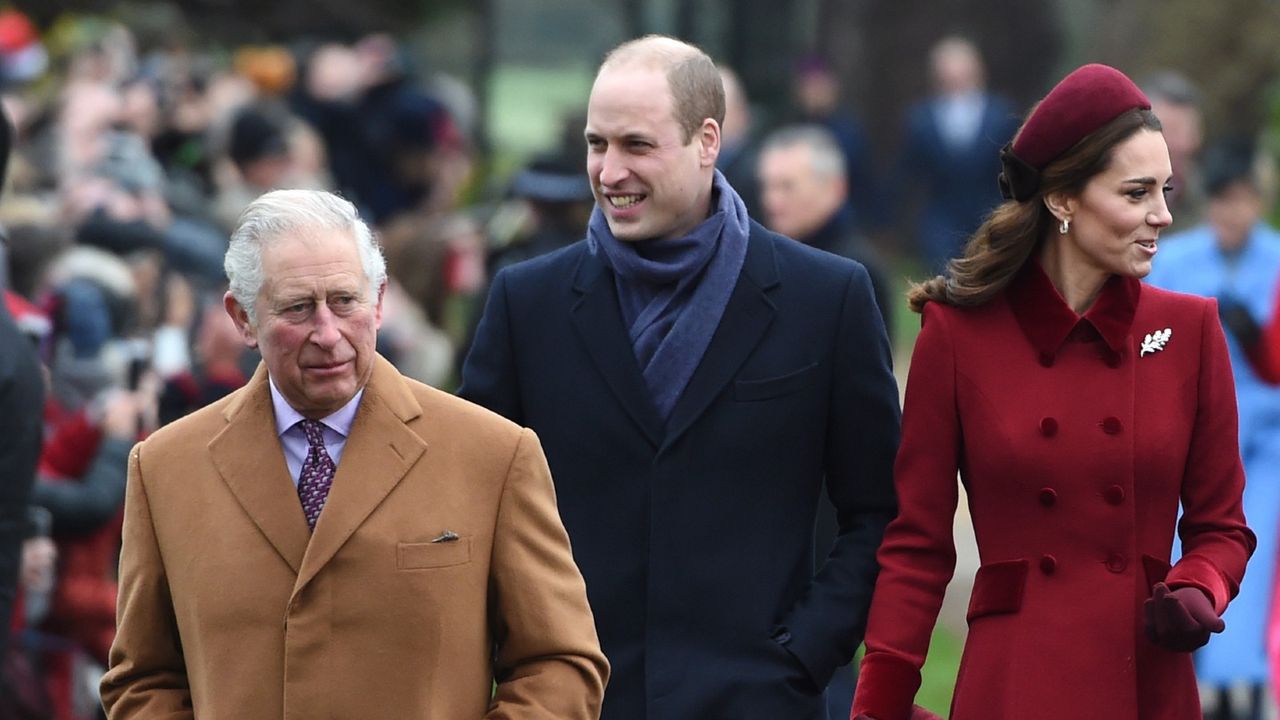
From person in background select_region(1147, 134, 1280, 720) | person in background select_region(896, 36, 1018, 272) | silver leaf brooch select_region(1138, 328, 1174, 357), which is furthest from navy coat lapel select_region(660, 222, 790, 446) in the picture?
person in background select_region(896, 36, 1018, 272)

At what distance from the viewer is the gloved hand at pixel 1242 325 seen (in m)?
9.19

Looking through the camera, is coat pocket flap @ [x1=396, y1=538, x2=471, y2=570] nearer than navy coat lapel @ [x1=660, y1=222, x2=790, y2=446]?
Yes

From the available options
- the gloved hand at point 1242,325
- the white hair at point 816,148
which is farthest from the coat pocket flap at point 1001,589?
the gloved hand at point 1242,325

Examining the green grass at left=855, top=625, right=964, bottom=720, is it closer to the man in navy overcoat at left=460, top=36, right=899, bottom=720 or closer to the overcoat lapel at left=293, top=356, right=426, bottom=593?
the man in navy overcoat at left=460, top=36, right=899, bottom=720

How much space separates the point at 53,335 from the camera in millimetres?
8602

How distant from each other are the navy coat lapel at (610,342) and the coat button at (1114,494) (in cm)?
95

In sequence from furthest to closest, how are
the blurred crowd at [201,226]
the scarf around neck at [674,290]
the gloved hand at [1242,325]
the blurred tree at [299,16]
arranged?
the blurred tree at [299,16], the gloved hand at [1242,325], the blurred crowd at [201,226], the scarf around neck at [674,290]

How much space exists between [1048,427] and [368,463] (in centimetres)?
156

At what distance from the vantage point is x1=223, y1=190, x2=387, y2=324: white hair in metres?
4.57

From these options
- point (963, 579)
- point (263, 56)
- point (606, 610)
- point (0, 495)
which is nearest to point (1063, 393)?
point (606, 610)

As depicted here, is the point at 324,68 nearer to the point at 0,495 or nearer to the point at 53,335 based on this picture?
the point at 53,335

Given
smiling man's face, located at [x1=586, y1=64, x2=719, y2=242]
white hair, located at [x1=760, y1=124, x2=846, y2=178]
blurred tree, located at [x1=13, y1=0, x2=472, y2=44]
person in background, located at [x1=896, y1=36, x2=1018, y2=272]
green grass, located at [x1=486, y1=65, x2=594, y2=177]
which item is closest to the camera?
smiling man's face, located at [x1=586, y1=64, x2=719, y2=242]

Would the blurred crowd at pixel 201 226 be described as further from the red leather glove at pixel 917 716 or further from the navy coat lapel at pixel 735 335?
the red leather glove at pixel 917 716

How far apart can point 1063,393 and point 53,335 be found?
425 cm
